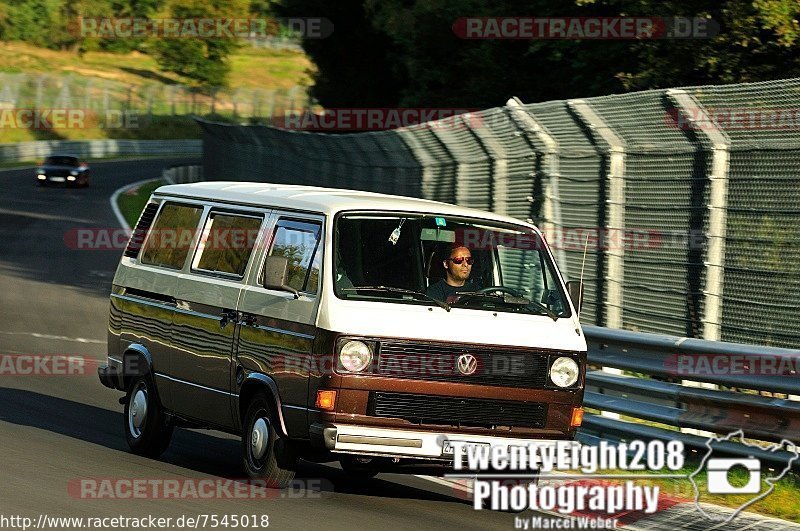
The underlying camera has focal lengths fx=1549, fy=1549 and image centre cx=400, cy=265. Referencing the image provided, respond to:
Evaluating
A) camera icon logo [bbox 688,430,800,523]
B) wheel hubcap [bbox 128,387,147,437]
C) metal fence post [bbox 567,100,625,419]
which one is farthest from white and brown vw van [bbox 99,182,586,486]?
metal fence post [bbox 567,100,625,419]

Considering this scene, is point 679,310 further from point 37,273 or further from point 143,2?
point 143,2

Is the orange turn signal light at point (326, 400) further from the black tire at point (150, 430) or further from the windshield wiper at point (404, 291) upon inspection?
the black tire at point (150, 430)

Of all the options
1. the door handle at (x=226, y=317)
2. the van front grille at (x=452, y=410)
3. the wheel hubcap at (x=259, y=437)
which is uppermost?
the door handle at (x=226, y=317)

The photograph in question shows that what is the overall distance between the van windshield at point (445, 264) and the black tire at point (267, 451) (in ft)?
3.16

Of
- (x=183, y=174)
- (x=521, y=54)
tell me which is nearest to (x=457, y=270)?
(x=521, y=54)

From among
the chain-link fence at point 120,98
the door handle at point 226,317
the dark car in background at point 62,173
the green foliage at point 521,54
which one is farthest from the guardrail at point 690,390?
the chain-link fence at point 120,98

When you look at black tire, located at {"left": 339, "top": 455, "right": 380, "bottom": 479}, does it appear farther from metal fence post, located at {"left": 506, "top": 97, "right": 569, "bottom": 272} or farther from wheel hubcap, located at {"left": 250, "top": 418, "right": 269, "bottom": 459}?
metal fence post, located at {"left": 506, "top": 97, "right": 569, "bottom": 272}

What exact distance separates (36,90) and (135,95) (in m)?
9.56

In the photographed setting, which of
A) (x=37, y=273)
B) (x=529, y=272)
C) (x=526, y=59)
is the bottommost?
(x=37, y=273)

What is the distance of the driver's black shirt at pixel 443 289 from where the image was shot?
9727 millimetres

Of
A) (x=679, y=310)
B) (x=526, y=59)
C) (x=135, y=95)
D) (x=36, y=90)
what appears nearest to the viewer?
(x=679, y=310)

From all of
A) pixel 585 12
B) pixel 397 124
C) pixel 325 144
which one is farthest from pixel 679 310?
pixel 397 124

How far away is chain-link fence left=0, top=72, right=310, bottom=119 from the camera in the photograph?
93.2 metres

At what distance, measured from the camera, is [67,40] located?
137000mm
